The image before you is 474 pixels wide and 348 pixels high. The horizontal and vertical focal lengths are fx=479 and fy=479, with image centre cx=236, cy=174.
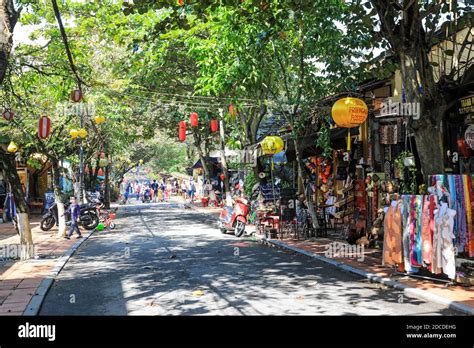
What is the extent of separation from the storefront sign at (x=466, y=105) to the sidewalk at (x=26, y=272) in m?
9.31

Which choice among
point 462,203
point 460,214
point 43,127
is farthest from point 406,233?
point 43,127

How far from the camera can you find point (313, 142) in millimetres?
16344

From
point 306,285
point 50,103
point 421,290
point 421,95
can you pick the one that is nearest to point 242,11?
point 421,95

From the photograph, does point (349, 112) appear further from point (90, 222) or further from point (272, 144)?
point (90, 222)

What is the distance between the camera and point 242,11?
925 centimetres

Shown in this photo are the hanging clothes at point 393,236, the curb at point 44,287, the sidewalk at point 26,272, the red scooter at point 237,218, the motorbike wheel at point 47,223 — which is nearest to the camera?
the curb at point 44,287

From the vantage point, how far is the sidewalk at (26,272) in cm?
743

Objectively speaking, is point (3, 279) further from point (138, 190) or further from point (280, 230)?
point (138, 190)

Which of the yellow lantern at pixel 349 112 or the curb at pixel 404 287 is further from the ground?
the yellow lantern at pixel 349 112

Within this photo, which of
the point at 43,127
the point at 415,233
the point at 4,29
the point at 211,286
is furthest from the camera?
the point at 43,127

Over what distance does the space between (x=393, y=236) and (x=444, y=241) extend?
3.91 feet

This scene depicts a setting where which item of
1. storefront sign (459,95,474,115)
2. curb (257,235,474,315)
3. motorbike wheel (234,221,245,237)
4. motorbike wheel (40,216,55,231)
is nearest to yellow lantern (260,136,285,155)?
motorbike wheel (234,221,245,237)

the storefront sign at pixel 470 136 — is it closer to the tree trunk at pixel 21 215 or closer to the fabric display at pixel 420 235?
the fabric display at pixel 420 235

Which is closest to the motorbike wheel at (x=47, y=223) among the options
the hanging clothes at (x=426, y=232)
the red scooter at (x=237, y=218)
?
the red scooter at (x=237, y=218)
